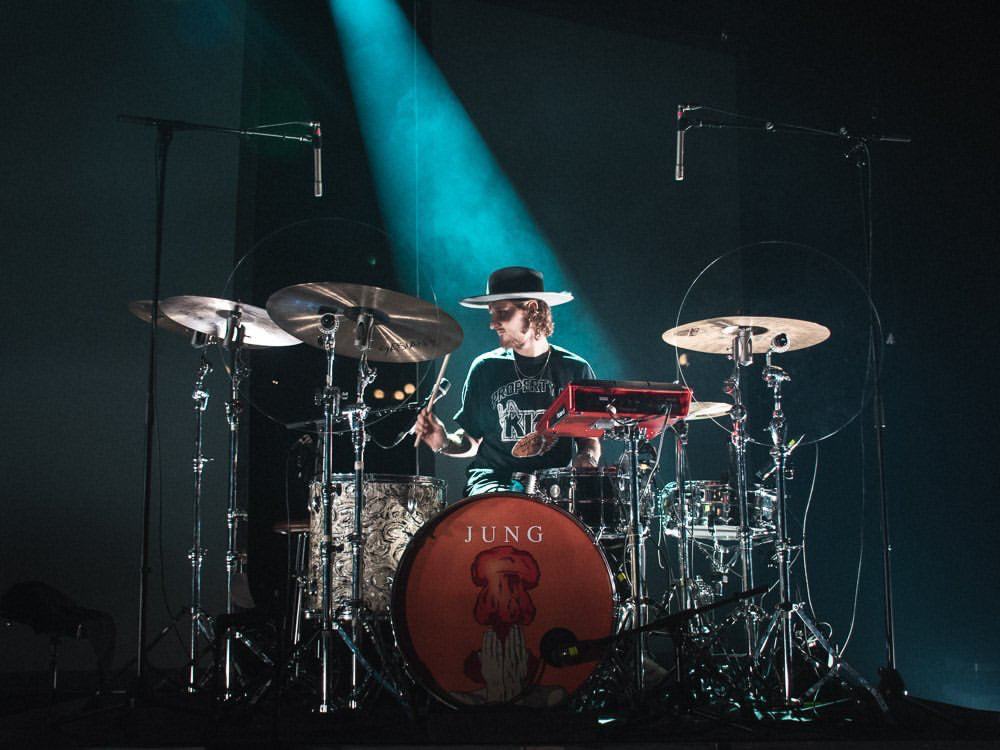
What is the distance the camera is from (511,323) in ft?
16.5

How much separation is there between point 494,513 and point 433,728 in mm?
839

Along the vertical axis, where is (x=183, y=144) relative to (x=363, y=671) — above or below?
above

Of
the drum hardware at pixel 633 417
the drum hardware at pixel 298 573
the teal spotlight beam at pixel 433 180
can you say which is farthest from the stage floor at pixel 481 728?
the teal spotlight beam at pixel 433 180

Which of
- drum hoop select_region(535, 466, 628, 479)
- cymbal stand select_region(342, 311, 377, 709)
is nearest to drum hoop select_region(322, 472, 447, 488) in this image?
cymbal stand select_region(342, 311, 377, 709)

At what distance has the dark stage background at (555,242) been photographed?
14.1ft

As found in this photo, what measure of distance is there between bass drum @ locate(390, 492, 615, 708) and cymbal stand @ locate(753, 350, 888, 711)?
0.71 meters

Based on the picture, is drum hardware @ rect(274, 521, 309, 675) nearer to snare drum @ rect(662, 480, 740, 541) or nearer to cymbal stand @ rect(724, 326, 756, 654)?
snare drum @ rect(662, 480, 740, 541)

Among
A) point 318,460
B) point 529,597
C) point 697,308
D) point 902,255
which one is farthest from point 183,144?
point 902,255

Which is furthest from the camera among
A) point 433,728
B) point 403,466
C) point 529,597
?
point 403,466

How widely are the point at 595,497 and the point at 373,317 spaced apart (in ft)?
4.09

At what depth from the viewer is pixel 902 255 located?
4.44 meters

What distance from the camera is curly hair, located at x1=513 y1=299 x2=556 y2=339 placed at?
5.01 m

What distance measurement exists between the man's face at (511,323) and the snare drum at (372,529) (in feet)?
4.21

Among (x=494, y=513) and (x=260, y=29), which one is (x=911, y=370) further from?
(x=260, y=29)
